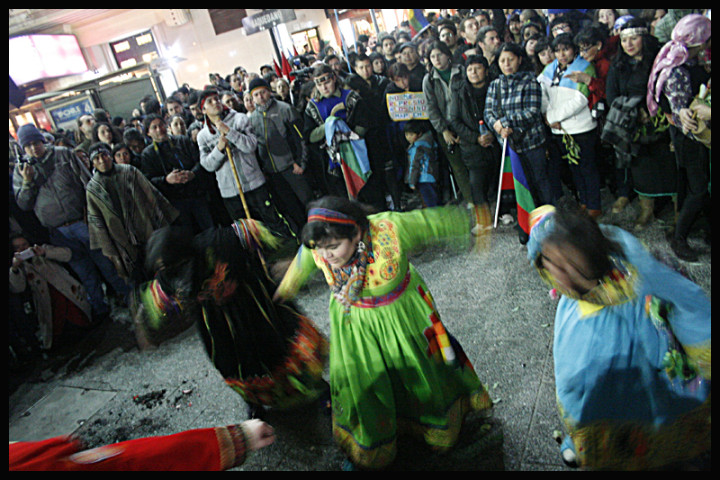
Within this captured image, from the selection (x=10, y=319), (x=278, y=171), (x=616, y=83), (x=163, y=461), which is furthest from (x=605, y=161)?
(x=10, y=319)

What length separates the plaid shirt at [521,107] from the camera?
157 inches

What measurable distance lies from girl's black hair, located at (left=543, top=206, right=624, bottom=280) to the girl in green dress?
2.36 ft

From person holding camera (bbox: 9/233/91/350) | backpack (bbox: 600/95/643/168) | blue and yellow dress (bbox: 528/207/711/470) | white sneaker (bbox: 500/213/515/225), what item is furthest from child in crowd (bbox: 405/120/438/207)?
person holding camera (bbox: 9/233/91/350)

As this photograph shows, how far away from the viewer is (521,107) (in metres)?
4.03

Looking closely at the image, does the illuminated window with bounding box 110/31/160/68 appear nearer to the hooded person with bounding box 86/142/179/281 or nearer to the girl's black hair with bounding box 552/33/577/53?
the hooded person with bounding box 86/142/179/281

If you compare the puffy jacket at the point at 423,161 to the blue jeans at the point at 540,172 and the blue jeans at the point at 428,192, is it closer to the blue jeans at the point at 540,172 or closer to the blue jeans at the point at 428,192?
the blue jeans at the point at 428,192

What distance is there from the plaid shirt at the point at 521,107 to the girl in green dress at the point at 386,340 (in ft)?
6.77

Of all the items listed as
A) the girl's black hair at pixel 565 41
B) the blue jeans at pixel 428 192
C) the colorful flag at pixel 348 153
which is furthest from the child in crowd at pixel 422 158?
the girl's black hair at pixel 565 41

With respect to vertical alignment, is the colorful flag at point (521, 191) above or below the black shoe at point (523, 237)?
above

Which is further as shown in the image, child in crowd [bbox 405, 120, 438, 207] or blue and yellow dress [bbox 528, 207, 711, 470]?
child in crowd [bbox 405, 120, 438, 207]

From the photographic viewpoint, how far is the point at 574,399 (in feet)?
6.05

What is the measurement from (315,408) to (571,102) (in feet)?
11.1

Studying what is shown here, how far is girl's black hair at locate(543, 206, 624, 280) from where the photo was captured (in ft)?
5.35

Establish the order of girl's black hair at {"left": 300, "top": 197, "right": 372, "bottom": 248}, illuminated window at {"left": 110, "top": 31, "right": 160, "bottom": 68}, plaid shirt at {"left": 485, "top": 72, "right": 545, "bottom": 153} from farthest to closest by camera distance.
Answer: illuminated window at {"left": 110, "top": 31, "right": 160, "bottom": 68}
plaid shirt at {"left": 485, "top": 72, "right": 545, "bottom": 153}
girl's black hair at {"left": 300, "top": 197, "right": 372, "bottom": 248}
